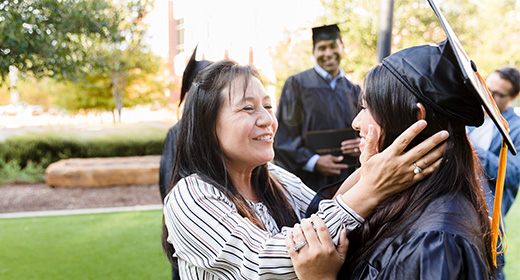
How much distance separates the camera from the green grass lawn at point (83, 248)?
4551mm

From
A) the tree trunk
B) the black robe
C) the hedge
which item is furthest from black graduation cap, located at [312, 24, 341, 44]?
the tree trunk

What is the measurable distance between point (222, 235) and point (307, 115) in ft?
9.27

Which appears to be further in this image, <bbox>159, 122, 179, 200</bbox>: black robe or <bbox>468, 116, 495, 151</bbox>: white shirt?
<bbox>468, 116, 495, 151</bbox>: white shirt

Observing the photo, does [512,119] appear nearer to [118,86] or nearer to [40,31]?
[40,31]

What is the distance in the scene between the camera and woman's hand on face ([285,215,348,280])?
1.33 m

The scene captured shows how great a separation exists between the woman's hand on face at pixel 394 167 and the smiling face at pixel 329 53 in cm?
298

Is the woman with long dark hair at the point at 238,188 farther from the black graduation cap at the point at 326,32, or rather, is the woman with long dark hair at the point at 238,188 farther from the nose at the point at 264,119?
the black graduation cap at the point at 326,32

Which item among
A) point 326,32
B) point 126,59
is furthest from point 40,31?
point 126,59

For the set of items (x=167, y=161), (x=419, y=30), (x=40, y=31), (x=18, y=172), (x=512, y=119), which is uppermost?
(x=419, y=30)

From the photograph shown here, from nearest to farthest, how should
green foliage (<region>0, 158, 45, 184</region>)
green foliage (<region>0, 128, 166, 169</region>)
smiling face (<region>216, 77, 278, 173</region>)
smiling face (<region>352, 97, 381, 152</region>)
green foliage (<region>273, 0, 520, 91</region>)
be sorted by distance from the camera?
1. smiling face (<region>352, 97, 381, 152</region>)
2. smiling face (<region>216, 77, 278, 173</region>)
3. green foliage (<region>0, 158, 45, 184</region>)
4. green foliage (<region>0, 128, 166, 169</region>)
5. green foliage (<region>273, 0, 520, 91</region>)

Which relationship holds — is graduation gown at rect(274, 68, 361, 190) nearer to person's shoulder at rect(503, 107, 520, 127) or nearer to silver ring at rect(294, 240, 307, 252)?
person's shoulder at rect(503, 107, 520, 127)

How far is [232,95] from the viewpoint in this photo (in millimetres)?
1751

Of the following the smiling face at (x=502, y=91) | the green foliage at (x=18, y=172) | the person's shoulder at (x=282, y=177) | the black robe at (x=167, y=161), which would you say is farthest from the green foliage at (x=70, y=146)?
the person's shoulder at (x=282, y=177)

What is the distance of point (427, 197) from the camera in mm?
1300
